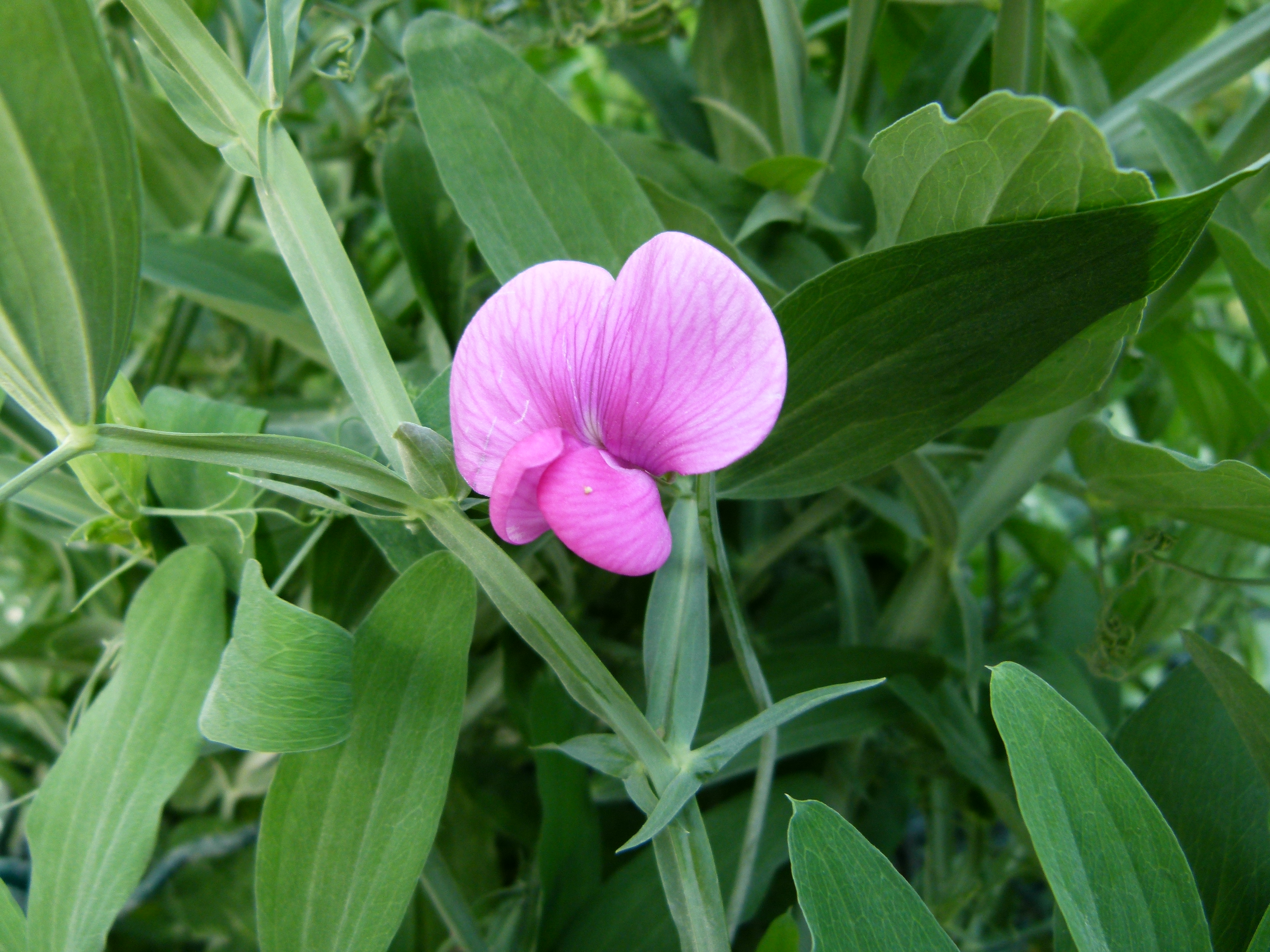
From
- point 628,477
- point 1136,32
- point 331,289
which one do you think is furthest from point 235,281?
point 1136,32

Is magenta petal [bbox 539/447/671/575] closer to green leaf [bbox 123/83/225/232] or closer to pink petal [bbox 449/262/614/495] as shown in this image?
pink petal [bbox 449/262/614/495]

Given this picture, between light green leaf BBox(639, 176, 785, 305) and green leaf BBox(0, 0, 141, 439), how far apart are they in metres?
0.19

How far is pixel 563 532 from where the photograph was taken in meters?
0.23

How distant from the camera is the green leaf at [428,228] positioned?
43 cm

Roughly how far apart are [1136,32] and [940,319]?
1.45 feet

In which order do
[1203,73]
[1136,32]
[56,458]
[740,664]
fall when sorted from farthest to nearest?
[1136,32], [1203,73], [740,664], [56,458]

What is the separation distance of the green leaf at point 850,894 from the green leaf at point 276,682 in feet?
0.47

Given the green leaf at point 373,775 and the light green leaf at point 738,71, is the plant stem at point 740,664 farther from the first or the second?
the light green leaf at point 738,71

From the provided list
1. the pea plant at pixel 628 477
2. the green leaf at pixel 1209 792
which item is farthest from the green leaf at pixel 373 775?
the green leaf at pixel 1209 792

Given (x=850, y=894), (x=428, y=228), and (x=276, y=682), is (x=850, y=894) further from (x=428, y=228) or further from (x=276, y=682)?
(x=428, y=228)

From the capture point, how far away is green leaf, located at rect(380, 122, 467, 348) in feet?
1.41

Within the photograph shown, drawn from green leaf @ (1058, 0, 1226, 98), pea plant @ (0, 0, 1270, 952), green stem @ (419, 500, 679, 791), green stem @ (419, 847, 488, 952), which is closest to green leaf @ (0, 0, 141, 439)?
pea plant @ (0, 0, 1270, 952)

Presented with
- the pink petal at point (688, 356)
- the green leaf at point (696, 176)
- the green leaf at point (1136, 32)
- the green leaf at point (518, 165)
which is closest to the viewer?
the pink petal at point (688, 356)

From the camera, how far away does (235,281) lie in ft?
1.54
